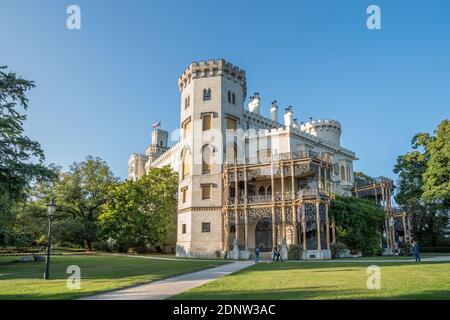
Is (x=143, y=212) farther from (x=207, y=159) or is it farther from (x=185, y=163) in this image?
(x=207, y=159)

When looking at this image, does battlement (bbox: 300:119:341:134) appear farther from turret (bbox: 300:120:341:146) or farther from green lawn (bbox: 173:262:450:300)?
green lawn (bbox: 173:262:450:300)

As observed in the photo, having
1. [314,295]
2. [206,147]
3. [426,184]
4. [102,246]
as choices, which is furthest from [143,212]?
[314,295]

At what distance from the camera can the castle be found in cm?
3125

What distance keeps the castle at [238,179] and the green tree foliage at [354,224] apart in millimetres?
907

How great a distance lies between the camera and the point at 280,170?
3284 cm

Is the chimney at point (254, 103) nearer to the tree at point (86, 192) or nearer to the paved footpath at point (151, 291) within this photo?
the tree at point (86, 192)

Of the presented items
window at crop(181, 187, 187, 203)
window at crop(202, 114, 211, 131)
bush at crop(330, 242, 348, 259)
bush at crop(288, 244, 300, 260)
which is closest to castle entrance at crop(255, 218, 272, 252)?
bush at crop(288, 244, 300, 260)

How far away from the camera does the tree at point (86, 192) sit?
47.2 metres

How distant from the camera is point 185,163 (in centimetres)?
3722

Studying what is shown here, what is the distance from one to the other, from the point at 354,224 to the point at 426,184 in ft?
38.8

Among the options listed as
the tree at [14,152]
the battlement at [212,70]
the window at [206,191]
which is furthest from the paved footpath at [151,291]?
the battlement at [212,70]

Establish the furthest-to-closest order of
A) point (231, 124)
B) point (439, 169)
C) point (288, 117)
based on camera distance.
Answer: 1. point (288, 117)
2. point (439, 169)
3. point (231, 124)
